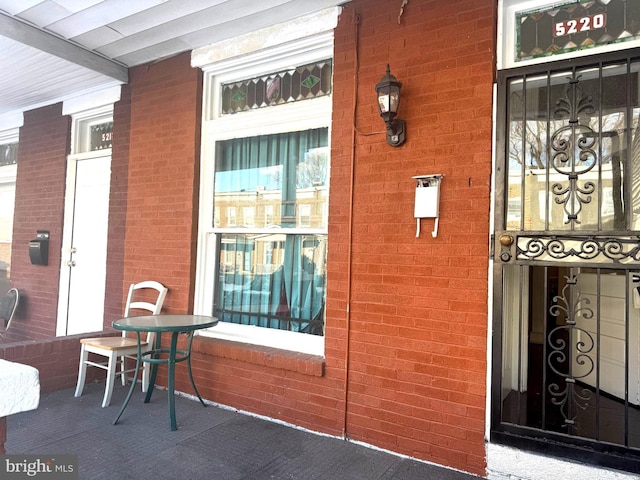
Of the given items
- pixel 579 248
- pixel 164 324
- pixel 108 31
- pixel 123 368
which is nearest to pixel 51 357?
pixel 123 368

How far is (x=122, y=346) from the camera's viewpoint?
3717 mm

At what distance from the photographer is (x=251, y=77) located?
4043 millimetres

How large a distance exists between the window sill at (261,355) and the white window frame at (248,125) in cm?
10

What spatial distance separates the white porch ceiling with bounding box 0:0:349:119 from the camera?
137 inches

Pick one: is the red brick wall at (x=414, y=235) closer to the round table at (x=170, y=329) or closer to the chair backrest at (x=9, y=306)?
the round table at (x=170, y=329)

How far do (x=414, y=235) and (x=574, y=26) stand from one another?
5.11 feet

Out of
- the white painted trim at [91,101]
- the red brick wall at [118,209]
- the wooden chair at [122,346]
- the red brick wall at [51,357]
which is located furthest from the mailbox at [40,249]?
the wooden chair at [122,346]

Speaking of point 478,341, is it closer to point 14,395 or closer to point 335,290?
point 335,290

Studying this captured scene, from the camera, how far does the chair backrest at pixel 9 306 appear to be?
5457mm

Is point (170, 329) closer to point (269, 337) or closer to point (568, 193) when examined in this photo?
point (269, 337)

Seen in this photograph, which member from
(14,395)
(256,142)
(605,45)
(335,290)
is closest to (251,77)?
(256,142)

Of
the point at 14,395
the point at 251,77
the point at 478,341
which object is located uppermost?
the point at 251,77

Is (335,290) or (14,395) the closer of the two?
(14,395)

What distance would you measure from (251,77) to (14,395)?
3590mm
